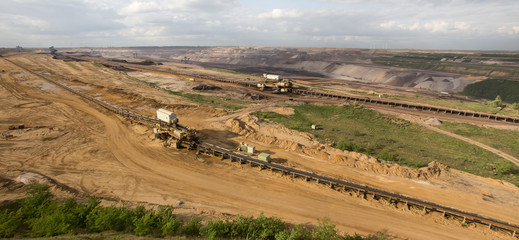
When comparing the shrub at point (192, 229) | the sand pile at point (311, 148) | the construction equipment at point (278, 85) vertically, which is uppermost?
the construction equipment at point (278, 85)

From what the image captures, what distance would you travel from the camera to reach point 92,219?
14.0 m

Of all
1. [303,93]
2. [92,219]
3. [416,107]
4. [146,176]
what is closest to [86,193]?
[146,176]

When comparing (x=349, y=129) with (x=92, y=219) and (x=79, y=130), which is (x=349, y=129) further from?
(x=79, y=130)

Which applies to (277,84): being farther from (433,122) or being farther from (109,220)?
(109,220)

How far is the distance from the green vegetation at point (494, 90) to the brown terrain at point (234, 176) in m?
72.6

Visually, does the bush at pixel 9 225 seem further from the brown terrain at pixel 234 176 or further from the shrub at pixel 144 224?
the shrub at pixel 144 224

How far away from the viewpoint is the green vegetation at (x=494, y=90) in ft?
228

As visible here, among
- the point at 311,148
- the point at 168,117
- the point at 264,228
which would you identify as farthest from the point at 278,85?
the point at 264,228

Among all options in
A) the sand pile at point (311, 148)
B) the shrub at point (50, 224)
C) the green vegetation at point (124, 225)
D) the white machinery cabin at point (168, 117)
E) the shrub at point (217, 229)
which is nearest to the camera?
the shrub at point (50, 224)

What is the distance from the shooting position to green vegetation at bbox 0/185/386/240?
512 inches

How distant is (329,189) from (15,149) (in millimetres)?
32844

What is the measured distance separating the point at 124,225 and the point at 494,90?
10513 cm

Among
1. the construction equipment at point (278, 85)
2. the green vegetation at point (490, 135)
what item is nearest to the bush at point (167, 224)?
the green vegetation at point (490, 135)

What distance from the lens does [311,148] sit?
28062 millimetres
